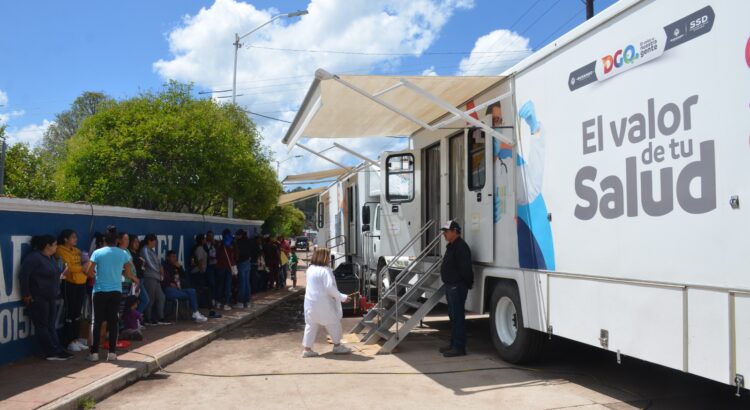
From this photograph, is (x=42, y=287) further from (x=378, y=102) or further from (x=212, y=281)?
(x=212, y=281)

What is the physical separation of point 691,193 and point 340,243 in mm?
14373

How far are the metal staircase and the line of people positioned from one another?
11.6 ft

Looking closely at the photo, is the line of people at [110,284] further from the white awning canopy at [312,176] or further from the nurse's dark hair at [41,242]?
the white awning canopy at [312,176]

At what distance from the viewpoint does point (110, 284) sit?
7453 mm

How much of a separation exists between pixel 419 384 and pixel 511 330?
61.1 inches

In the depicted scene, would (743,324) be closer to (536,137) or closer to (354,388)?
(536,137)

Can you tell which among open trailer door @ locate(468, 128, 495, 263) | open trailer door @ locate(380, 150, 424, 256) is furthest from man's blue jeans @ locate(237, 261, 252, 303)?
open trailer door @ locate(468, 128, 495, 263)

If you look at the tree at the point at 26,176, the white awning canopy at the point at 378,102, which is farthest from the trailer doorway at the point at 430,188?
the tree at the point at 26,176

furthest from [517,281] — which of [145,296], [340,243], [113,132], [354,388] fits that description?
[340,243]

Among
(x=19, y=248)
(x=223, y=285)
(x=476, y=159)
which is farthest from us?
(x=223, y=285)

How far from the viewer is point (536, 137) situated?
23.1 feet

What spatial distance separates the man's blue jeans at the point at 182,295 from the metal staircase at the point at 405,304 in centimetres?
322

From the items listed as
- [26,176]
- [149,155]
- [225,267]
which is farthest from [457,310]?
[26,176]

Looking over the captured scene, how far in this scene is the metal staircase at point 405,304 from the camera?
8.69 meters
